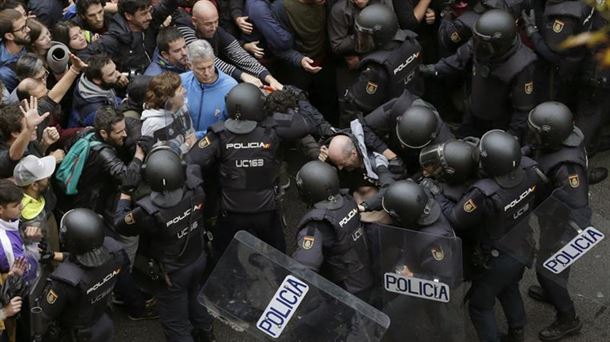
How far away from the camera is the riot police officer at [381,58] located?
7453mm

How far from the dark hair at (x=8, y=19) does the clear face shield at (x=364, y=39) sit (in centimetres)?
276

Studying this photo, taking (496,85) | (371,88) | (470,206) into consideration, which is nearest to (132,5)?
(371,88)

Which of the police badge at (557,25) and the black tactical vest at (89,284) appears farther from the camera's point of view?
the police badge at (557,25)

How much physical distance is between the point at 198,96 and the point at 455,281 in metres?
2.57

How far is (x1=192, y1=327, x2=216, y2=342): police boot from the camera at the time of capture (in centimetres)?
680

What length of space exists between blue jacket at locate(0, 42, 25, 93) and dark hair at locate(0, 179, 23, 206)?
1964 millimetres

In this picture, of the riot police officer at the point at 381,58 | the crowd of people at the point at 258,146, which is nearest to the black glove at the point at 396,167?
the crowd of people at the point at 258,146

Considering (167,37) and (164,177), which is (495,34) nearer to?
(167,37)

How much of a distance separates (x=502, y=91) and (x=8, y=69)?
13.2 ft

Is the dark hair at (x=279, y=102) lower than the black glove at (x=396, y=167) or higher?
higher

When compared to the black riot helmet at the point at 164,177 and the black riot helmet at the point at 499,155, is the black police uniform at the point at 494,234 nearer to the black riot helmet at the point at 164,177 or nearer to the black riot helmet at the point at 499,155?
the black riot helmet at the point at 499,155

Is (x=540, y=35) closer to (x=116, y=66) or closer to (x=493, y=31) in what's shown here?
(x=493, y=31)

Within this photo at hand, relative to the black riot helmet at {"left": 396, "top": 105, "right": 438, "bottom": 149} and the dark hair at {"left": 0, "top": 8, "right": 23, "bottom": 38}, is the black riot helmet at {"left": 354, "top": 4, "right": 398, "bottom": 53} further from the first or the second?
the dark hair at {"left": 0, "top": 8, "right": 23, "bottom": 38}

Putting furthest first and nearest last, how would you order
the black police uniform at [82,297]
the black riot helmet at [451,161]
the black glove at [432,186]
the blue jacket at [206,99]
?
the blue jacket at [206,99], the black glove at [432,186], the black riot helmet at [451,161], the black police uniform at [82,297]
